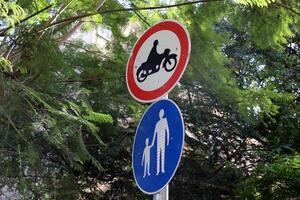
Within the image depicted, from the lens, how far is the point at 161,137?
2.36 metres

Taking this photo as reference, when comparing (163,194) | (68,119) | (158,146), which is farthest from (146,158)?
(68,119)

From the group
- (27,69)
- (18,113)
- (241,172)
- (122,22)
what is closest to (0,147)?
(18,113)

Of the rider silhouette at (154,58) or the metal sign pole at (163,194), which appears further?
the rider silhouette at (154,58)

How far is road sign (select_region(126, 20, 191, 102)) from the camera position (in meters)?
2.48

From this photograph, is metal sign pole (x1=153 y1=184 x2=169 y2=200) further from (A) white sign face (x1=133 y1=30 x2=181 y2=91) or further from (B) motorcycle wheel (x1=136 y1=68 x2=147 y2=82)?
(B) motorcycle wheel (x1=136 y1=68 x2=147 y2=82)

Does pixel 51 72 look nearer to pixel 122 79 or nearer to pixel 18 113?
pixel 18 113

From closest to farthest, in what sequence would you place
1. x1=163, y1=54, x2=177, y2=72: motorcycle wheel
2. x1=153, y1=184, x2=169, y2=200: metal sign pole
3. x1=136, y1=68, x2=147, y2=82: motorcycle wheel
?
1. x1=153, y1=184, x2=169, y2=200: metal sign pole
2. x1=163, y1=54, x2=177, y2=72: motorcycle wheel
3. x1=136, y1=68, x2=147, y2=82: motorcycle wheel

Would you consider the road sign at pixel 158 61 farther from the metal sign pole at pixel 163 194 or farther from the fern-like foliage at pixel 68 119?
the fern-like foliage at pixel 68 119

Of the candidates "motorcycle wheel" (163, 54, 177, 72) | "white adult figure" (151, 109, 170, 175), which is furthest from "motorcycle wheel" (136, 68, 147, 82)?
"white adult figure" (151, 109, 170, 175)

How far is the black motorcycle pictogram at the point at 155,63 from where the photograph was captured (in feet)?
8.33

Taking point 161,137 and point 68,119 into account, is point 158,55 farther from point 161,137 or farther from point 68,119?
point 68,119

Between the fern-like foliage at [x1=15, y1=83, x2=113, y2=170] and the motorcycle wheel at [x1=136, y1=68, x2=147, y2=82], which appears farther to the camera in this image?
the fern-like foliage at [x1=15, y1=83, x2=113, y2=170]

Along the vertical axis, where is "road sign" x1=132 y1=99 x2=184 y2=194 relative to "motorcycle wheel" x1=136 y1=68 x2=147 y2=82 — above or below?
below

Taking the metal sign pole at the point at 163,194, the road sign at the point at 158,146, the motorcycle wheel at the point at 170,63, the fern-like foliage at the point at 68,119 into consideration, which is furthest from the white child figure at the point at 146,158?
the fern-like foliage at the point at 68,119
